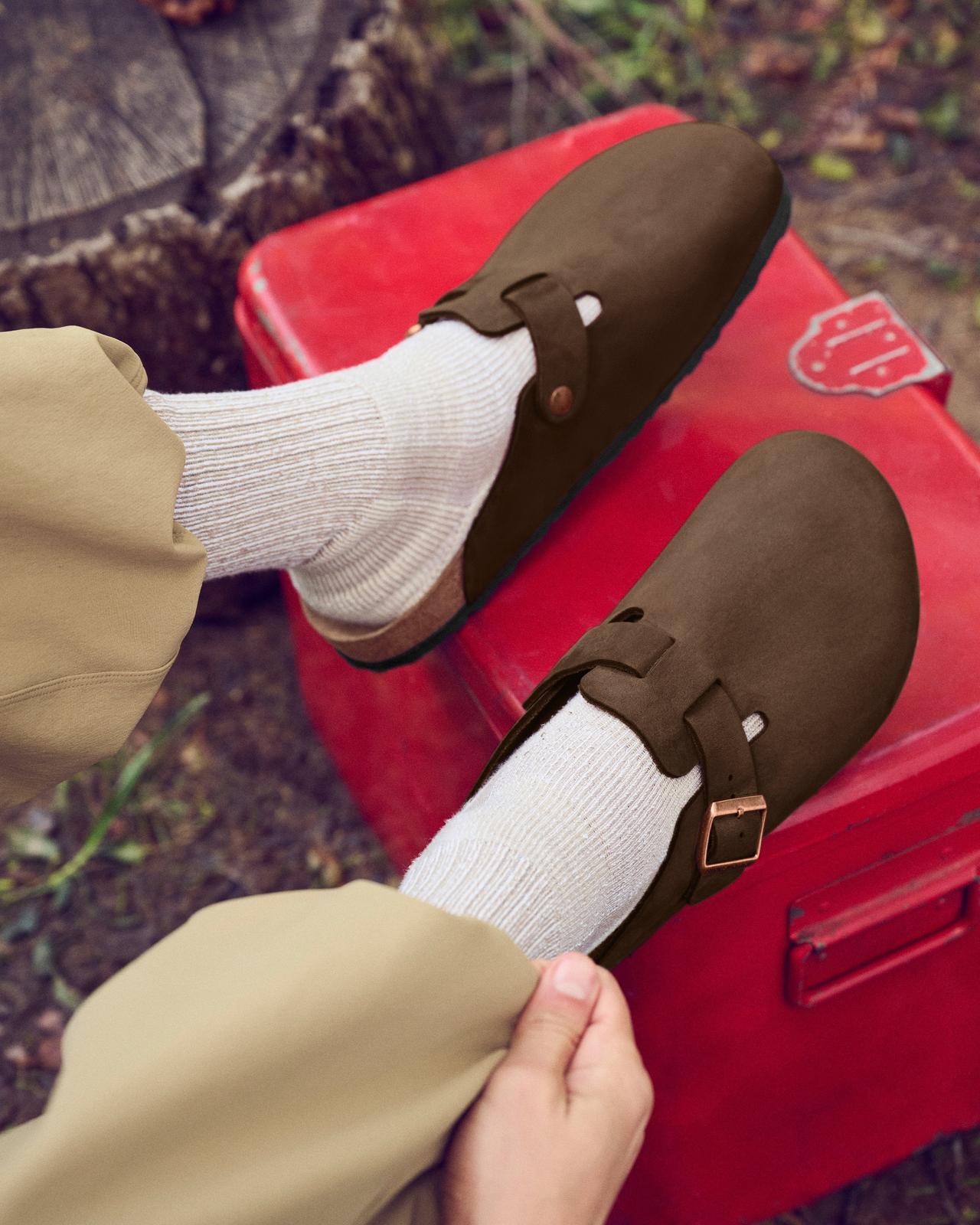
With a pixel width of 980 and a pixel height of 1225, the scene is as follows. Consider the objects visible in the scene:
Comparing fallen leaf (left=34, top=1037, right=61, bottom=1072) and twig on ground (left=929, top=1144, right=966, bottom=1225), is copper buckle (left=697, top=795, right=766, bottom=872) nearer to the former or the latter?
twig on ground (left=929, top=1144, right=966, bottom=1225)

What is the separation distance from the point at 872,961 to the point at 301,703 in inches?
29.7

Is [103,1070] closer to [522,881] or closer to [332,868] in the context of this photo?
[522,881]

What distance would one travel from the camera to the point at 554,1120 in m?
0.58

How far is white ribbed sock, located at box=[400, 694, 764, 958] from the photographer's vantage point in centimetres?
71

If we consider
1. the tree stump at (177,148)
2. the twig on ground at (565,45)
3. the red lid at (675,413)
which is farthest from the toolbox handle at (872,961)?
the twig on ground at (565,45)

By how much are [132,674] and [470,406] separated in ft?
1.13

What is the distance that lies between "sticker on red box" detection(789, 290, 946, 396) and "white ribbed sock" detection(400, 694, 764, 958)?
374 mm

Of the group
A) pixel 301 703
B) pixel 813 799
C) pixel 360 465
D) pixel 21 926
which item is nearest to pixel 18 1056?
pixel 21 926

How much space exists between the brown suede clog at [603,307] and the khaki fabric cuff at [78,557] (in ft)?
0.87

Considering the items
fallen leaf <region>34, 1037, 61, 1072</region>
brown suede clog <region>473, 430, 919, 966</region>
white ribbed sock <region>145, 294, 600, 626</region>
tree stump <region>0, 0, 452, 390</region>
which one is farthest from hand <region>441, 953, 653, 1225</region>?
tree stump <region>0, 0, 452, 390</region>

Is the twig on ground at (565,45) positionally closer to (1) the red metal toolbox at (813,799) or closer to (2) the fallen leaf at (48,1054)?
(1) the red metal toolbox at (813,799)

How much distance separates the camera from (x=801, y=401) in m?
1.01

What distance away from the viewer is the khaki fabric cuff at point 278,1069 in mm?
520

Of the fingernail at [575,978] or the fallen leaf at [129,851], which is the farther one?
the fallen leaf at [129,851]
